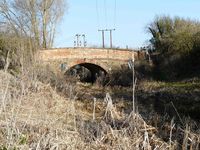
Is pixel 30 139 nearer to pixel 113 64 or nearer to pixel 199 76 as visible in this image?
pixel 199 76

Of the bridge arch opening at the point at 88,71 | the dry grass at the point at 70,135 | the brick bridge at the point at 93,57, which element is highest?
the brick bridge at the point at 93,57

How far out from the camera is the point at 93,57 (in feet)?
121

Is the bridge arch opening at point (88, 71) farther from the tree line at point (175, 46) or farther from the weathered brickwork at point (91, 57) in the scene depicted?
the tree line at point (175, 46)

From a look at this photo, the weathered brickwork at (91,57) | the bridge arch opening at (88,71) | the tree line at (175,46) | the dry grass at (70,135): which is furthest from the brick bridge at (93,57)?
the dry grass at (70,135)

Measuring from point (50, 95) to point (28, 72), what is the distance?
3.31ft

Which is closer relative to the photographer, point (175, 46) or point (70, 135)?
point (70, 135)

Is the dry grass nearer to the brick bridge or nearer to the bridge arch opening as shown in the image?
the brick bridge

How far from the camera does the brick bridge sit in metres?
35.7

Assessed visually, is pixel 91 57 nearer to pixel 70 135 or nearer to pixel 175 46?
pixel 175 46

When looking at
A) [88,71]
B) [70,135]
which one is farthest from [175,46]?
[70,135]

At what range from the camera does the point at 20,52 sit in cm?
1594

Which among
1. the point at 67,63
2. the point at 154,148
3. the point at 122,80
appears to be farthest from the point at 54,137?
the point at 67,63

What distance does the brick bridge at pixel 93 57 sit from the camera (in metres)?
35.7

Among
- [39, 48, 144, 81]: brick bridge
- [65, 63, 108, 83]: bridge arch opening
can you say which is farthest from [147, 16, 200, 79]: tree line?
[65, 63, 108, 83]: bridge arch opening
